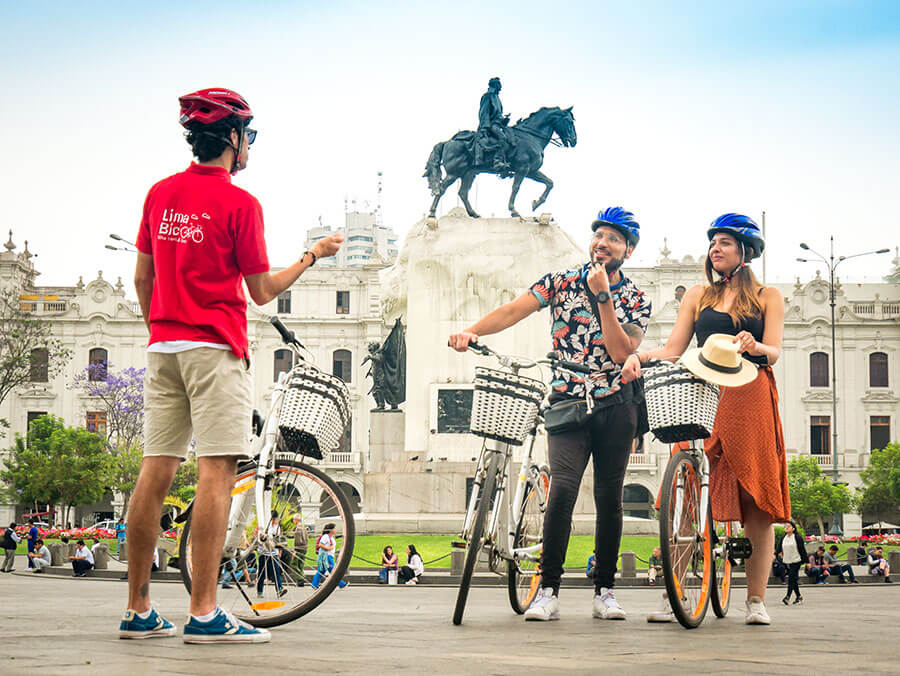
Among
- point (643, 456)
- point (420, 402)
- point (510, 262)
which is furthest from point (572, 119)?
point (643, 456)

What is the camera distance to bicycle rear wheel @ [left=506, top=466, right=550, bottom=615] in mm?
5723

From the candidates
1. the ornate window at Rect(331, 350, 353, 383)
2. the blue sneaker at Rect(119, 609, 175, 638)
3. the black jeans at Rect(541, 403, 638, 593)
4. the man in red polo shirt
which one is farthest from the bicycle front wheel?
the ornate window at Rect(331, 350, 353, 383)

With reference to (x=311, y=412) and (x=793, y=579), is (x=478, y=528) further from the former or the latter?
(x=793, y=579)

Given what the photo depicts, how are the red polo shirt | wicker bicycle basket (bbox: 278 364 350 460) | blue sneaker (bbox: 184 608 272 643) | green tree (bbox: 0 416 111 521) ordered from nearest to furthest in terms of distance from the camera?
1. blue sneaker (bbox: 184 608 272 643)
2. the red polo shirt
3. wicker bicycle basket (bbox: 278 364 350 460)
4. green tree (bbox: 0 416 111 521)

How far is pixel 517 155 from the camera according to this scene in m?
27.5

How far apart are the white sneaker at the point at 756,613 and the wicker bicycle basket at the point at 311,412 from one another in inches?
80.0

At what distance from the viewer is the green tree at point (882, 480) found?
5112 centimetres

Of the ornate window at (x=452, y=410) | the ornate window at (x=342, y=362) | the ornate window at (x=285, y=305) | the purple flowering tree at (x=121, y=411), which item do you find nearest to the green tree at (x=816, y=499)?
the ornate window at (x=452, y=410)

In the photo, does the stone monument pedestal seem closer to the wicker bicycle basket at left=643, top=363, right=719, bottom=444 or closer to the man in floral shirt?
the man in floral shirt

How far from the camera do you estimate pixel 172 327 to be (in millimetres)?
4352

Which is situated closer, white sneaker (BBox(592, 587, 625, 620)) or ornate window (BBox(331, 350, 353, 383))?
white sneaker (BBox(592, 587, 625, 620))

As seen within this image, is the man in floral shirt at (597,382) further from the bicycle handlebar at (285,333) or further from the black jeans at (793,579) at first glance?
the black jeans at (793,579)

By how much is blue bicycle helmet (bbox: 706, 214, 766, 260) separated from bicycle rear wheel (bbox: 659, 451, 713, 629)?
4.07 ft

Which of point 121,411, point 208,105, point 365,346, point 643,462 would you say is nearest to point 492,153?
point 208,105
